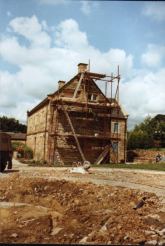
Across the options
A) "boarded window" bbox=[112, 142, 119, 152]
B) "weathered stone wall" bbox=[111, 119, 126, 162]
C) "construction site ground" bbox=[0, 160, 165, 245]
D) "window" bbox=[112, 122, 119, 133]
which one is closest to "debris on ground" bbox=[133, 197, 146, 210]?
"construction site ground" bbox=[0, 160, 165, 245]

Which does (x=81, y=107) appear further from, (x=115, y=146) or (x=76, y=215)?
(x=76, y=215)

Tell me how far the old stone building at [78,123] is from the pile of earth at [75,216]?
24.8 m

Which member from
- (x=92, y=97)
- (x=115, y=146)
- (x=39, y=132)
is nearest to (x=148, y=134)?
(x=115, y=146)

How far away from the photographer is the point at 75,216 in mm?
10664

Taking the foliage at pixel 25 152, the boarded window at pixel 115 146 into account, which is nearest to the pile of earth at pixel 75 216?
the boarded window at pixel 115 146

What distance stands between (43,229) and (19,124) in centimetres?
8768

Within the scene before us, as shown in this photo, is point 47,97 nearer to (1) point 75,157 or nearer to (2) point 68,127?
(2) point 68,127

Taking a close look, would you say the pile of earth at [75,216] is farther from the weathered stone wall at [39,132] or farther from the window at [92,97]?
the window at [92,97]

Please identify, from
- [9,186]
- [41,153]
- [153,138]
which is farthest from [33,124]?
[9,186]

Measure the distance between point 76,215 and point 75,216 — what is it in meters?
0.18

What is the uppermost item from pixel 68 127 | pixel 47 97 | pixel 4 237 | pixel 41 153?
pixel 47 97

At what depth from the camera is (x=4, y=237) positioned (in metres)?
8.48

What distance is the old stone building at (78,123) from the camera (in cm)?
3997

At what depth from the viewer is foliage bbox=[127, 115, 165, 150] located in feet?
199
